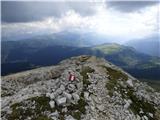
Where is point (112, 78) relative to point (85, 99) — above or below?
above

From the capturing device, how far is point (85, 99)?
134ft

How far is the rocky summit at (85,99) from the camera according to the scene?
3778 cm

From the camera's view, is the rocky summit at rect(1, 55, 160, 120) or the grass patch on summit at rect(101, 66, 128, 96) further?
the grass patch on summit at rect(101, 66, 128, 96)

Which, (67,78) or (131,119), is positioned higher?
(67,78)

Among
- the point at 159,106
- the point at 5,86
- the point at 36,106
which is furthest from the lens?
the point at 5,86

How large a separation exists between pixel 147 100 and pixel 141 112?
15.8ft

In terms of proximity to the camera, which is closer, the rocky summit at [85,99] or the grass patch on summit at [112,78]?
the rocky summit at [85,99]

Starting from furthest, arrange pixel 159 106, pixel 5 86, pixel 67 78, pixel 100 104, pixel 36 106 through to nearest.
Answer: pixel 5 86, pixel 159 106, pixel 67 78, pixel 100 104, pixel 36 106

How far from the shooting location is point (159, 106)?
48.0 metres

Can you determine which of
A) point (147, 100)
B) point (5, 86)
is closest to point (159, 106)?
point (147, 100)

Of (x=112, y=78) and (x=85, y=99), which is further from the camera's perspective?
(x=112, y=78)

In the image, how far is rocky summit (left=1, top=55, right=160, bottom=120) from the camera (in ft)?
124

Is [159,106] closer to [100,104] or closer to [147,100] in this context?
[147,100]

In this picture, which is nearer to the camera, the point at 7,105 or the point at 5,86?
the point at 7,105
